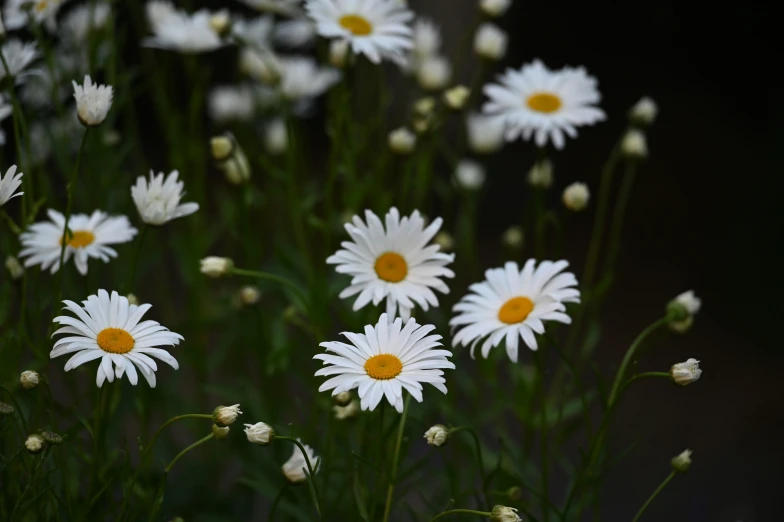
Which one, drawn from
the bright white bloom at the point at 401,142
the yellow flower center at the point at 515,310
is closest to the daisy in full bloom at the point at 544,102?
the bright white bloom at the point at 401,142

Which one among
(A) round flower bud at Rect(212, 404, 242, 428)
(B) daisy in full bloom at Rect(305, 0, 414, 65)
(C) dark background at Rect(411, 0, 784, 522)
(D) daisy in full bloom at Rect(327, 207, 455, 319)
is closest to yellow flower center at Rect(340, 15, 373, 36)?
(B) daisy in full bloom at Rect(305, 0, 414, 65)

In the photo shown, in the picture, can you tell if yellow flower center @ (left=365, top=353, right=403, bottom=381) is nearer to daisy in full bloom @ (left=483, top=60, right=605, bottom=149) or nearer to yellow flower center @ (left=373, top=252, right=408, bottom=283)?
yellow flower center @ (left=373, top=252, right=408, bottom=283)

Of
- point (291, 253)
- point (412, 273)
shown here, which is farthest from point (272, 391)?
point (412, 273)

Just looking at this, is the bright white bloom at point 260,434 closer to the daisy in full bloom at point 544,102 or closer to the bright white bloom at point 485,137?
the daisy in full bloom at point 544,102


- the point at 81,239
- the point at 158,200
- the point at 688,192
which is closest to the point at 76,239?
the point at 81,239

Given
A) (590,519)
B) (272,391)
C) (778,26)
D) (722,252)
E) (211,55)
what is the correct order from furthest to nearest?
1. (211,55)
2. (722,252)
3. (778,26)
4. (590,519)
5. (272,391)

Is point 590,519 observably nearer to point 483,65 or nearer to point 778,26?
point 483,65

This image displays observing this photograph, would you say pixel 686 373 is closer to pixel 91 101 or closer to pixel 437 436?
pixel 437 436
